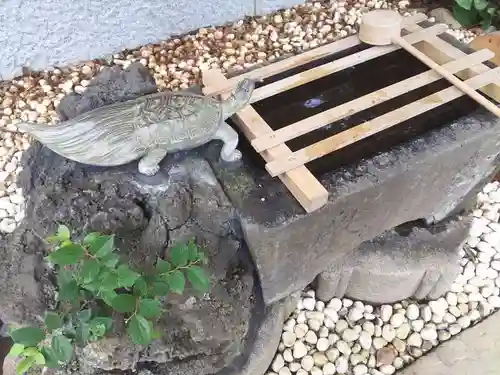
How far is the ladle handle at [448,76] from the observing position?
1.81 meters

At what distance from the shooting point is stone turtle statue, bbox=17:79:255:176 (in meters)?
1.46

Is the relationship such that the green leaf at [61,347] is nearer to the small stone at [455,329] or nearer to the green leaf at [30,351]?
the green leaf at [30,351]

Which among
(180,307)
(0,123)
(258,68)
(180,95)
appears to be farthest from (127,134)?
(0,123)

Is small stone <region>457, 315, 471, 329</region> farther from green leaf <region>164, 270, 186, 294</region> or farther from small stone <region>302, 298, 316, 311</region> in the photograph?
green leaf <region>164, 270, 186, 294</region>

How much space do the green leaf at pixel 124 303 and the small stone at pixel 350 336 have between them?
101cm

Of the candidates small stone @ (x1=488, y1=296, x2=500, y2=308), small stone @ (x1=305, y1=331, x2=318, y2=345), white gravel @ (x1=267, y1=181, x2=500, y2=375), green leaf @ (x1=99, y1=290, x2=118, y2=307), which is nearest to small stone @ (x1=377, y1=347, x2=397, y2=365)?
white gravel @ (x1=267, y1=181, x2=500, y2=375)

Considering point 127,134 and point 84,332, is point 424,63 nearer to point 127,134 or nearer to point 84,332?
point 127,134

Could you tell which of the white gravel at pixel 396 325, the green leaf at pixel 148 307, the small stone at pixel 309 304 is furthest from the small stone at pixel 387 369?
the green leaf at pixel 148 307

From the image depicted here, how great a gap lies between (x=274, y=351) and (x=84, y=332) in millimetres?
837

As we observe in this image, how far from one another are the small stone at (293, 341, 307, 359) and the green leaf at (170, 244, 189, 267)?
0.84 metres

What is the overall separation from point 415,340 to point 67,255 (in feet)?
4.39

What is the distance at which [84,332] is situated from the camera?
4.56 feet

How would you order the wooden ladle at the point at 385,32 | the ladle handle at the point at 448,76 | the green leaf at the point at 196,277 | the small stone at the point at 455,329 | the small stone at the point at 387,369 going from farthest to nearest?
the small stone at the point at 455,329
the small stone at the point at 387,369
the wooden ladle at the point at 385,32
the ladle handle at the point at 448,76
the green leaf at the point at 196,277

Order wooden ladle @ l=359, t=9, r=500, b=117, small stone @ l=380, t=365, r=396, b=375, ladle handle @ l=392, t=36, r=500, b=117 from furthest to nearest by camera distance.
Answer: small stone @ l=380, t=365, r=396, b=375, wooden ladle @ l=359, t=9, r=500, b=117, ladle handle @ l=392, t=36, r=500, b=117
